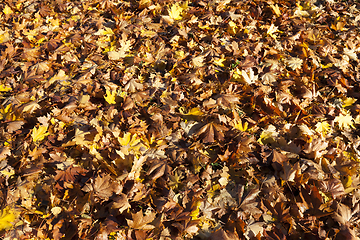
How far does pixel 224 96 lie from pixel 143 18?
193 centimetres

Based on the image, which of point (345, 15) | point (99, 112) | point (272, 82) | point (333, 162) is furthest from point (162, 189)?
point (345, 15)

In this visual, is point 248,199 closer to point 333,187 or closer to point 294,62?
point 333,187

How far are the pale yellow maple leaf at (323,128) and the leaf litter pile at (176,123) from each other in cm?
5

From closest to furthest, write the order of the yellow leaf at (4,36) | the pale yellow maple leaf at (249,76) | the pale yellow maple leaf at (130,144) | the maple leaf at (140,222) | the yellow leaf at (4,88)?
the maple leaf at (140,222), the pale yellow maple leaf at (130,144), the yellow leaf at (4,88), the pale yellow maple leaf at (249,76), the yellow leaf at (4,36)

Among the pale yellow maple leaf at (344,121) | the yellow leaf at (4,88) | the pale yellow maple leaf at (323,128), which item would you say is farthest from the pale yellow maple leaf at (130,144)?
the pale yellow maple leaf at (344,121)

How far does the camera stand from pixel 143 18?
353 centimetres

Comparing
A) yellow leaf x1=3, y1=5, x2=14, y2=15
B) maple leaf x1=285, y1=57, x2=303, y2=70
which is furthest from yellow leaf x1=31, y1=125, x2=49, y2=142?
maple leaf x1=285, y1=57, x2=303, y2=70

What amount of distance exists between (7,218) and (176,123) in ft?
5.07

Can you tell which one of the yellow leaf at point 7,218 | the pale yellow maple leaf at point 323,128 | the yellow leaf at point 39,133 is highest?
the yellow leaf at point 39,133

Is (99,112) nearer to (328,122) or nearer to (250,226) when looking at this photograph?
(250,226)

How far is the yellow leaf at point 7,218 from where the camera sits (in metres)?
1.70

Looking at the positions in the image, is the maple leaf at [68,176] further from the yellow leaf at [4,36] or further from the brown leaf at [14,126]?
the yellow leaf at [4,36]

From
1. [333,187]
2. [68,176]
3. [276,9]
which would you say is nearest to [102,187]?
[68,176]

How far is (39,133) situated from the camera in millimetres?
2201
